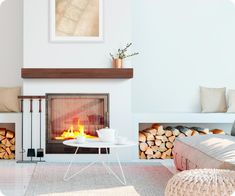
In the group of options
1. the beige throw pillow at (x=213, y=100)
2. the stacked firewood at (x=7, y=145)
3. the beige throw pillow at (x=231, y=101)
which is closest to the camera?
the stacked firewood at (x=7, y=145)

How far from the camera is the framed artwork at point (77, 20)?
639 cm

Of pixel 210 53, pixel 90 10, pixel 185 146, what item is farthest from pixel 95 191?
pixel 210 53

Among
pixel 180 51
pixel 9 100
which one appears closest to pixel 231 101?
pixel 180 51

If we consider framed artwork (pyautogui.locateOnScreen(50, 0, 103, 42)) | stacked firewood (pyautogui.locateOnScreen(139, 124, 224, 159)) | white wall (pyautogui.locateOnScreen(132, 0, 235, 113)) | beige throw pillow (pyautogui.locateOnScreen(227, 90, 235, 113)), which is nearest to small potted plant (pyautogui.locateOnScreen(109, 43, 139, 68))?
framed artwork (pyautogui.locateOnScreen(50, 0, 103, 42))

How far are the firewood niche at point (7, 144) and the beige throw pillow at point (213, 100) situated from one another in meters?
2.70

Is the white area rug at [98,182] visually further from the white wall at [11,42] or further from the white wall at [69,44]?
the white wall at [11,42]

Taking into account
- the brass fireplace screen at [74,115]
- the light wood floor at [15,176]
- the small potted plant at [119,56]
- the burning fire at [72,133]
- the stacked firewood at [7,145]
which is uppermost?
the small potted plant at [119,56]

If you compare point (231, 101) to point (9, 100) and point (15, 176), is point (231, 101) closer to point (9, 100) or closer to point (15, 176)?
point (9, 100)

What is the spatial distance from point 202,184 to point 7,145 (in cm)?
410

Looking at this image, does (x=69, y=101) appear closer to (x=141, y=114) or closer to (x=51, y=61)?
(x=51, y=61)

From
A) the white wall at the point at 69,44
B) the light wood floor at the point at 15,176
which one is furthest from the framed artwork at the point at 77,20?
the light wood floor at the point at 15,176

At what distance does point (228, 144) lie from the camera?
4.12 meters

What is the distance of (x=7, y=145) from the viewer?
21.4 ft

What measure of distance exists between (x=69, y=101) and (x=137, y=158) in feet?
3.88
